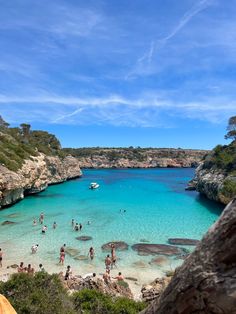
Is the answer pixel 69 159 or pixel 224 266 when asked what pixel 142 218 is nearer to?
pixel 224 266

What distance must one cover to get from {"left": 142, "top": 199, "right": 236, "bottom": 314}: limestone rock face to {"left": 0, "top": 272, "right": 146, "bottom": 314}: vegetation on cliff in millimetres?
7106

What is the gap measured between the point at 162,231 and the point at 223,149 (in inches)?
1340

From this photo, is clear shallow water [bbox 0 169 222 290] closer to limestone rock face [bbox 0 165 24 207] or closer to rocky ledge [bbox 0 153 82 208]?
limestone rock face [bbox 0 165 24 207]

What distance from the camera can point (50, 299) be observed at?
10766 millimetres

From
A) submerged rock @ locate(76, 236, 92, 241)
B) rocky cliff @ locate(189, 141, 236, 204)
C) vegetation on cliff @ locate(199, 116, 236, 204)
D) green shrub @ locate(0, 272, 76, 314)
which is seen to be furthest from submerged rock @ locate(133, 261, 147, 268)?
rocky cliff @ locate(189, 141, 236, 204)

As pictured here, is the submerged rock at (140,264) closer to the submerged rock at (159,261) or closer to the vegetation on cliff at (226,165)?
the submerged rock at (159,261)

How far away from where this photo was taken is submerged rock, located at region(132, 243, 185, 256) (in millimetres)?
24812

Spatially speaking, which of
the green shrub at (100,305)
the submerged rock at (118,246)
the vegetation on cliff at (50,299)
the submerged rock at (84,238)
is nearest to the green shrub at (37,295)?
the vegetation on cliff at (50,299)

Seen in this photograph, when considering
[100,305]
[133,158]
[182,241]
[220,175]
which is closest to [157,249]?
[182,241]

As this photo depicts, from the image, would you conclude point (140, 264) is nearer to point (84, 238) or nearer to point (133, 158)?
point (84, 238)

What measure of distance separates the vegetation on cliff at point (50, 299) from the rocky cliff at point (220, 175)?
104 feet

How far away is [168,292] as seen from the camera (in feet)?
13.7

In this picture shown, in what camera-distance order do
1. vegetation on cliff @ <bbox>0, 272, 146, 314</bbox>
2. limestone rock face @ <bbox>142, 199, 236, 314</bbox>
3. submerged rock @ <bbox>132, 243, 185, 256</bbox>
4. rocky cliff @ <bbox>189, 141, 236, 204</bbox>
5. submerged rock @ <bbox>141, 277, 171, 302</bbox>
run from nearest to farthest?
limestone rock face @ <bbox>142, 199, 236, 314</bbox> < vegetation on cliff @ <bbox>0, 272, 146, 314</bbox> < submerged rock @ <bbox>141, 277, 171, 302</bbox> < submerged rock @ <bbox>132, 243, 185, 256</bbox> < rocky cliff @ <bbox>189, 141, 236, 204</bbox>

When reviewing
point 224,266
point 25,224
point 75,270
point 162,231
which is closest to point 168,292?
point 224,266
